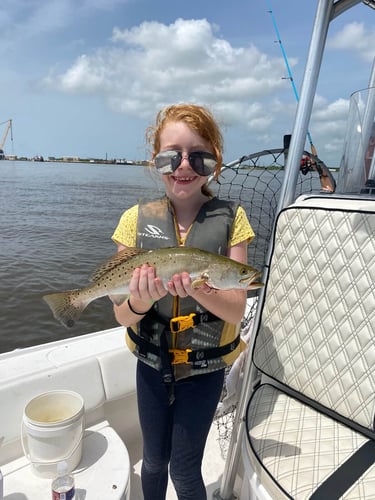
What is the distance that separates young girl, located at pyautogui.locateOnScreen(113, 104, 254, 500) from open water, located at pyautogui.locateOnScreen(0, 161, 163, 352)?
482 mm

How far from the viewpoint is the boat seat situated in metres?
2.03

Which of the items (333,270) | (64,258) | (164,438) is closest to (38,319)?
(64,258)

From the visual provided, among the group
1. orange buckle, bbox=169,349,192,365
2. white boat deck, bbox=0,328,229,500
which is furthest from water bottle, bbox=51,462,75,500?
orange buckle, bbox=169,349,192,365

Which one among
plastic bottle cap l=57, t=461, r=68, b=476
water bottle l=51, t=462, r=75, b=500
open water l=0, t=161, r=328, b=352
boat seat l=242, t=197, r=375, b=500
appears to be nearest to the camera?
boat seat l=242, t=197, r=375, b=500

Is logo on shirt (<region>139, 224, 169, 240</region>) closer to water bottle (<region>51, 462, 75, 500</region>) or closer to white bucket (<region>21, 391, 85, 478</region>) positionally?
white bucket (<region>21, 391, 85, 478</region>)

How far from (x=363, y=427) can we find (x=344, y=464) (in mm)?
335

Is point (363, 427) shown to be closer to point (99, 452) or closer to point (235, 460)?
point (235, 460)

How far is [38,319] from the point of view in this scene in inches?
362

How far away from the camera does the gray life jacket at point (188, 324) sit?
225 centimetres

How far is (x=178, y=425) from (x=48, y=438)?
0.85 metres

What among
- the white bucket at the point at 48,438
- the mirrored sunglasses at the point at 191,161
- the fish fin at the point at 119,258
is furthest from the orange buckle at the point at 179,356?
the mirrored sunglasses at the point at 191,161

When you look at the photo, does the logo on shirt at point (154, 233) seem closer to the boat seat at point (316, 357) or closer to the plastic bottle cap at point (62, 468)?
the boat seat at point (316, 357)

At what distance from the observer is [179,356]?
226 cm

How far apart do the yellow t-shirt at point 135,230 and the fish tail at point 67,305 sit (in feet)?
1.47
